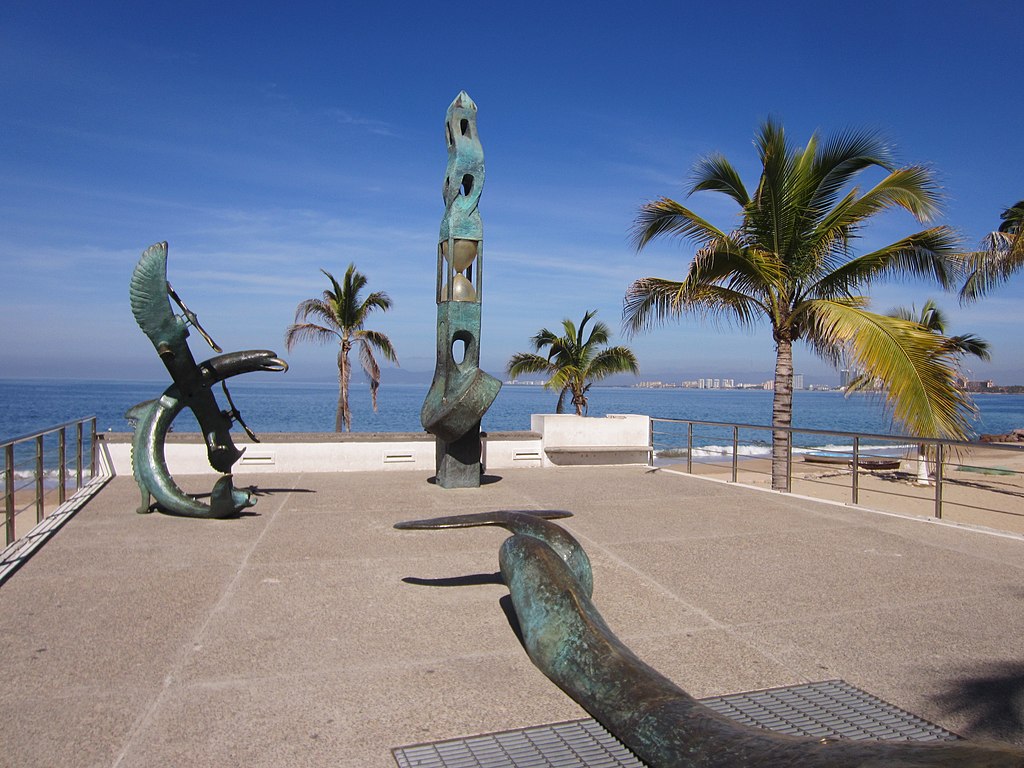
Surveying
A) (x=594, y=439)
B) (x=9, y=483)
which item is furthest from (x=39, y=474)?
(x=594, y=439)

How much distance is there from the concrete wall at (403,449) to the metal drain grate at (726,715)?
912 cm

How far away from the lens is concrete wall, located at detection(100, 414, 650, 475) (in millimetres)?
11617

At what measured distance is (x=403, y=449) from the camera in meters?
12.3

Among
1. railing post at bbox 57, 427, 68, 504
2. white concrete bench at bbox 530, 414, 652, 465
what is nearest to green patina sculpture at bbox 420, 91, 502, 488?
white concrete bench at bbox 530, 414, 652, 465

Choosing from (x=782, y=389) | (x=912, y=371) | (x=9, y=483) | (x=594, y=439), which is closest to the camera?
(x=9, y=483)

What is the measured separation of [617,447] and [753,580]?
7.46m

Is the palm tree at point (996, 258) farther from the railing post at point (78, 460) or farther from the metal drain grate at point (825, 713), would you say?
the railing post at point (78, 460)

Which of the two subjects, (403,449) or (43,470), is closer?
(43,470)

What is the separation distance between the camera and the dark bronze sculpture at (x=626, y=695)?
2.01 metres

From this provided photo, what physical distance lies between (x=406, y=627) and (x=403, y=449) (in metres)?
7.67

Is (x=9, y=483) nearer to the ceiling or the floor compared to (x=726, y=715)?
nearer to the ceiling

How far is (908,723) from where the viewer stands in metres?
3.33

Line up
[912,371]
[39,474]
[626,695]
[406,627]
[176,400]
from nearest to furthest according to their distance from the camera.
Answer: [626,695] < [406,627] < [39,474] < [176,400] < [912,371]

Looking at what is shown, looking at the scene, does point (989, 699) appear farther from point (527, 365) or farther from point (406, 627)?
point (527, 365)
